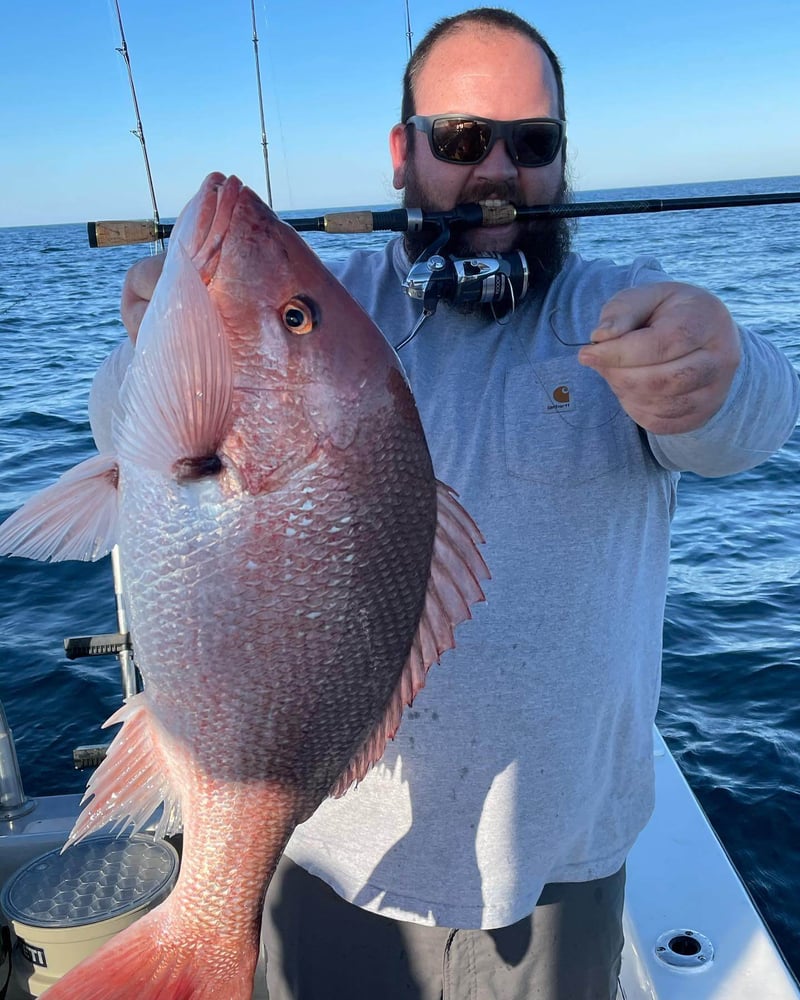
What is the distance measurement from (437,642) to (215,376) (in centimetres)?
59

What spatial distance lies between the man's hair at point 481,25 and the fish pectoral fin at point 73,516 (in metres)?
1.44

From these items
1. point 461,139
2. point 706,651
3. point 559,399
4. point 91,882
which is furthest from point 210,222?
point 706,651

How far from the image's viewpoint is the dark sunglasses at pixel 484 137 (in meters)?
2.16

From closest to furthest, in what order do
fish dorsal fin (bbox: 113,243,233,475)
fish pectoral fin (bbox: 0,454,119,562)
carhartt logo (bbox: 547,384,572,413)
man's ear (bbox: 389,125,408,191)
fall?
fish dorsal fin (bbox: 113,243,233,475) < fish pectoral fin (bbox: 0,454,119,562) < carhartt logo (bbox: 547,384,572,413) < man's ear (bbox: 389,125,408,191)

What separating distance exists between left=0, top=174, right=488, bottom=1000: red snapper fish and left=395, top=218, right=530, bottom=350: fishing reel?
1.70 feet

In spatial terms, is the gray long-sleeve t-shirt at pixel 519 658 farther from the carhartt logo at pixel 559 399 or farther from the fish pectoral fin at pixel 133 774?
the fish pectoral fin at pixel 133 774

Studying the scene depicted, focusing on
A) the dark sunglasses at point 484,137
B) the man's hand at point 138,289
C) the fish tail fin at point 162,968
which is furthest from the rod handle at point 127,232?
the fish tail fin at point 162,968

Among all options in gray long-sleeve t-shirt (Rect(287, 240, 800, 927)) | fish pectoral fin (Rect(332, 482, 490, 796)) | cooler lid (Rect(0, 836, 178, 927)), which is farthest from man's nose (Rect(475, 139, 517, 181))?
cooler lid (Rect(0, 836, 178, 927))

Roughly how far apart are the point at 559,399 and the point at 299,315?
2.55 feet

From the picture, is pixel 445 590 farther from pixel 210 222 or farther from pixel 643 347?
pixel 210 222

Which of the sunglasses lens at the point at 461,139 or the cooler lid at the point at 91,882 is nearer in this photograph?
the sunglasses lens at the point at 461,139

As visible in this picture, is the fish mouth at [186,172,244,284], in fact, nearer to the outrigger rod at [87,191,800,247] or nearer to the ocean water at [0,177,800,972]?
the outrigger rod at [87,191,800,247]

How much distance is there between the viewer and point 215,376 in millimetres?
1345

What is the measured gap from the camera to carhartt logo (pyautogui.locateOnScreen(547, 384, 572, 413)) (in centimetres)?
198
